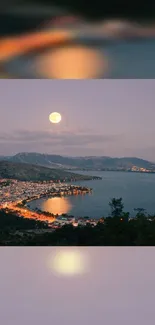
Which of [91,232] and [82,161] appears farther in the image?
[82,161]

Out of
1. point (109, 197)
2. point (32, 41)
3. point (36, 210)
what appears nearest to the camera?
point (32, 41)

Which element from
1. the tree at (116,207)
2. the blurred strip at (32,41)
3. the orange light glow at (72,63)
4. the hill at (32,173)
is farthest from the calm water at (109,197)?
the blurred strip at (32,41)

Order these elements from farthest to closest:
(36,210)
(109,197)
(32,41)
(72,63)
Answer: (36,210) → (109,197) → (72,63) → (32,41)

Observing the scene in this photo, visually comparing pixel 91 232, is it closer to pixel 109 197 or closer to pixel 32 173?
pixel 109 197

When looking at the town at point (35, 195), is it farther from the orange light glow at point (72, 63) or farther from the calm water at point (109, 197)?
the orange light glow at point (72, 63)

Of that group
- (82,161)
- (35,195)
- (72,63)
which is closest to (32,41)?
(72,63)

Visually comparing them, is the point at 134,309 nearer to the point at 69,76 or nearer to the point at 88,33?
the point at 88,33

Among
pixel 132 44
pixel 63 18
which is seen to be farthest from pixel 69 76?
pixel 63 18

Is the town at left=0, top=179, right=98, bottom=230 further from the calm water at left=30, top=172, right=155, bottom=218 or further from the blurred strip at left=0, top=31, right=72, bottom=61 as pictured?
the blurred strip at left=0, top=31, right=72, bottom=61
